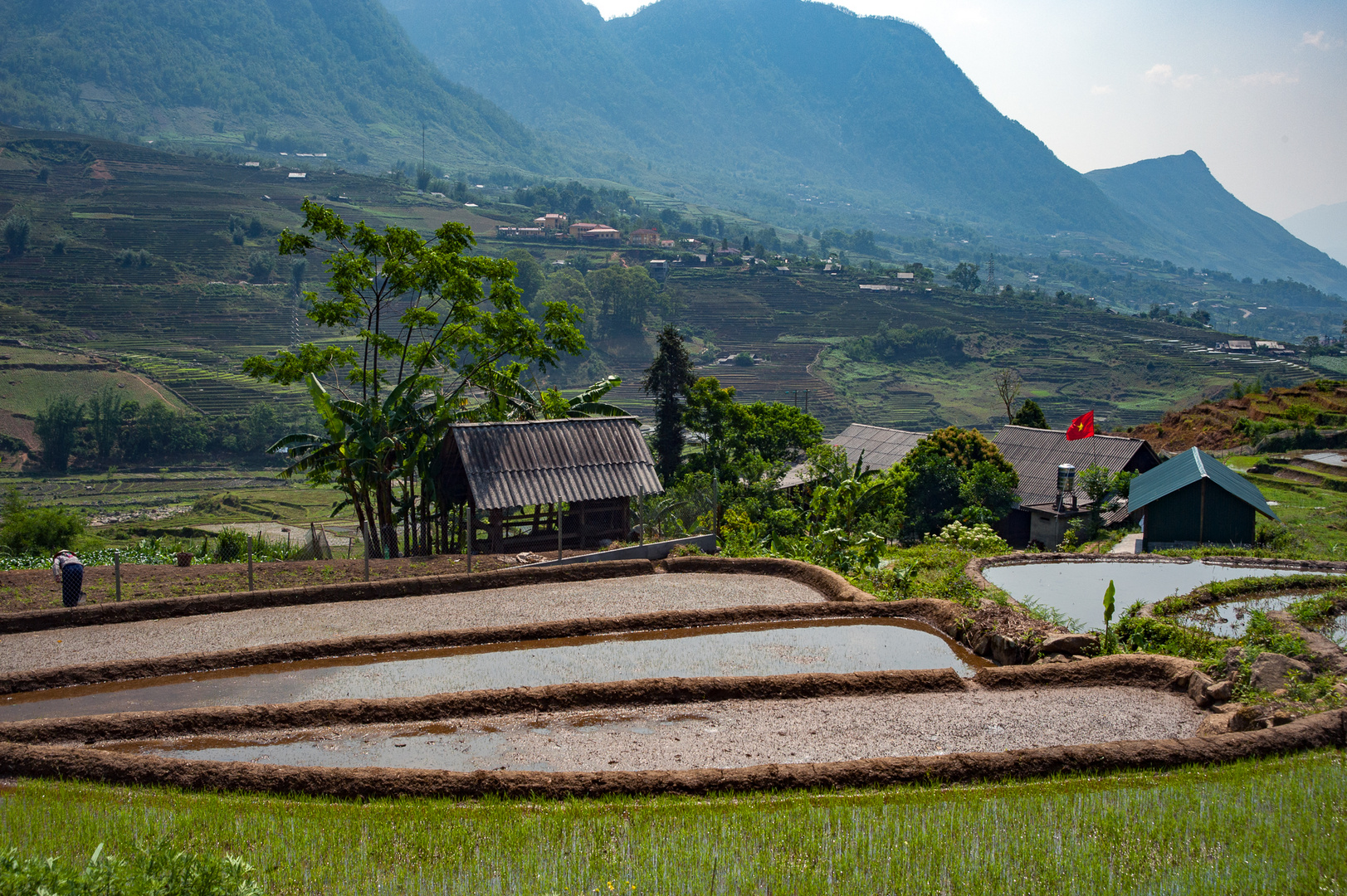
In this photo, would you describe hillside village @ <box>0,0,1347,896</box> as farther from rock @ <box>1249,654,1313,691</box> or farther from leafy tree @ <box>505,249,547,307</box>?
leafy tree @ <box>505,249,547,307</box>

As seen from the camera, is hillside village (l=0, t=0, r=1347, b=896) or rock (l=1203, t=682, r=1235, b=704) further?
rock (l=1203, t=682, r=1235, b=704)

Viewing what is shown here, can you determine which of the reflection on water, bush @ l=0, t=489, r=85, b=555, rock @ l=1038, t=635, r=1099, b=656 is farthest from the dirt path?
bush @ l=0, t=489, r=85, b=555

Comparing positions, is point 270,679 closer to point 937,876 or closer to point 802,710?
point 802,710

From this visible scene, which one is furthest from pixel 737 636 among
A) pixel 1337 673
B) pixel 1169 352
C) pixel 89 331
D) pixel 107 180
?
pixel 107 180

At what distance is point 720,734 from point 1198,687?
5.04m

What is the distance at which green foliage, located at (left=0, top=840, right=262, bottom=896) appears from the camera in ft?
16.8

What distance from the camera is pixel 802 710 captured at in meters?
10.2

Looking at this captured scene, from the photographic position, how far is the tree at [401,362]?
19.8 m

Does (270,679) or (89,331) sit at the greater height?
(89,331)

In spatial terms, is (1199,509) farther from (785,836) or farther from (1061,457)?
(785,836)

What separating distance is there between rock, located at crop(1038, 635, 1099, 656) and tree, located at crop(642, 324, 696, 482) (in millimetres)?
21438

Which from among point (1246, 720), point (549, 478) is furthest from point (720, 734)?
point (549, 478)

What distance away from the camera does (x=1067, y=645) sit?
1145 cm

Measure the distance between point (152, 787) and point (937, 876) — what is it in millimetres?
6482
